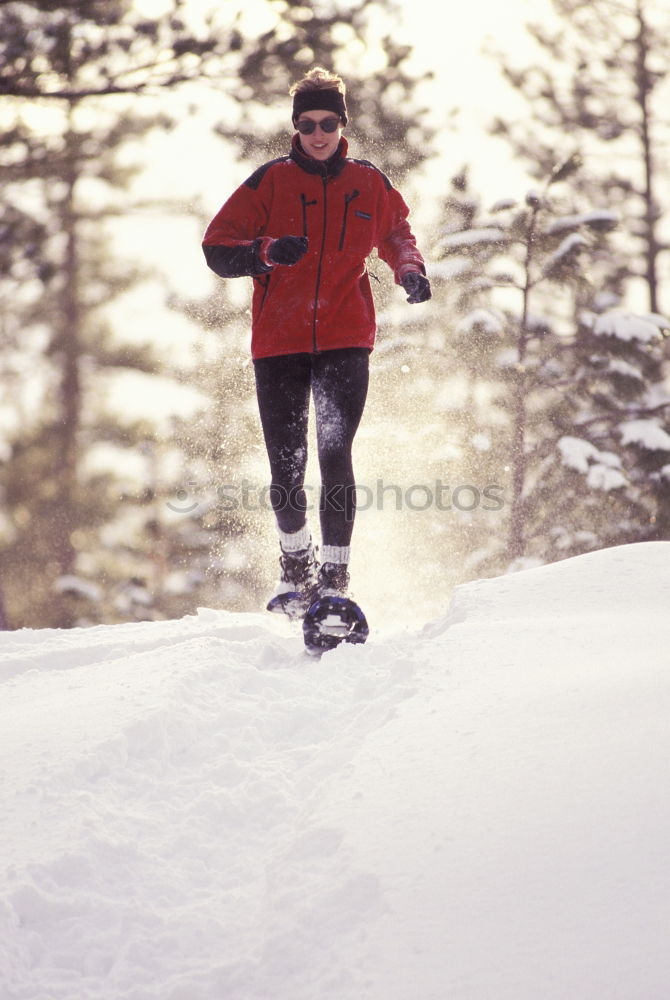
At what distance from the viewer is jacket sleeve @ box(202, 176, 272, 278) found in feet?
9.61

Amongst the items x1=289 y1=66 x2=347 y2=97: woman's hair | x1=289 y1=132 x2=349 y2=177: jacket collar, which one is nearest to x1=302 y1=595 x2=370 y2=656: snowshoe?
x1=289 y1=132 x2=349 y2=177: jacket collar

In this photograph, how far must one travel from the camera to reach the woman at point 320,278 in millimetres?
2963

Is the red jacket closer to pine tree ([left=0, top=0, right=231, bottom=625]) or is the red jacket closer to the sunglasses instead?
the sunglasses

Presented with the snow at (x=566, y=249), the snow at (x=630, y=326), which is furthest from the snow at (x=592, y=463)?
the snow at (x=566, y=249)

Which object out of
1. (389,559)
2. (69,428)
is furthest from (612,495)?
(69,428)

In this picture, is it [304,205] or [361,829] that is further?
[304,205]

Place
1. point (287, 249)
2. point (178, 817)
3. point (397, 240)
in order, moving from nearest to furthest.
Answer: point (178, 817)
point (287, 249)
point (397, 240)

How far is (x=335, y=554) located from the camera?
3049 millimetres

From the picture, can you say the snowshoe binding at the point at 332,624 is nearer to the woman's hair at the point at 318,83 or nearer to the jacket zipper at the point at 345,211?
the jacket zipper at the point at 345,211

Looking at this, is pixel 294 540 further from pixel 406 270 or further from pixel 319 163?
pixel 319 163

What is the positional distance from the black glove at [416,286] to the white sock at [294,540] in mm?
993

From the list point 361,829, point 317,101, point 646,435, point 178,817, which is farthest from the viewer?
point 646,435

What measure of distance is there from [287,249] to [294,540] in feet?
3.67

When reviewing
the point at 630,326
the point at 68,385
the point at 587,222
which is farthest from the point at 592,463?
the point at 68,385
